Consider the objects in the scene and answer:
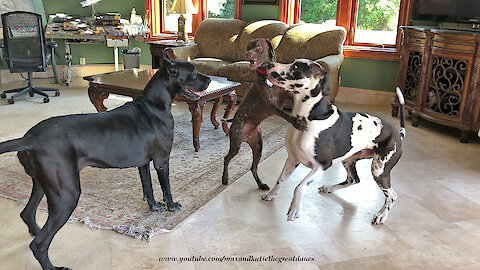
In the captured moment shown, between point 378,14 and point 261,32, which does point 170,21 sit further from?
→ point 378,14

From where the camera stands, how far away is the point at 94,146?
2.07 m

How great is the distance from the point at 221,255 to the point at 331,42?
136 inches

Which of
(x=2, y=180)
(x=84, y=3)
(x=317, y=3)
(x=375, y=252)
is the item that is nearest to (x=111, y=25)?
(x=84, y=3)

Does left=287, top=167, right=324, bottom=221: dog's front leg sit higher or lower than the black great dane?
lower

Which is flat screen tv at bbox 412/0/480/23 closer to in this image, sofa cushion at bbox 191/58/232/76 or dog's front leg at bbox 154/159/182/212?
sofa cushion at bbox 191/58/232/76

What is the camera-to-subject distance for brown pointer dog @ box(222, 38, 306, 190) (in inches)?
102

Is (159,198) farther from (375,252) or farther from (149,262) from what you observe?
(375,252)

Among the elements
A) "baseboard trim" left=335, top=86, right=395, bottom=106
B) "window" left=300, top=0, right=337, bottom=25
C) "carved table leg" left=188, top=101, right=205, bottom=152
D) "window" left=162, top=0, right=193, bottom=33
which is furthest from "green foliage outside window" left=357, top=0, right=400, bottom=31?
"carved table leg" left=188, top=101, right=205, bottom=152

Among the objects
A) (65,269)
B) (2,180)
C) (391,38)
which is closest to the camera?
(65,269)

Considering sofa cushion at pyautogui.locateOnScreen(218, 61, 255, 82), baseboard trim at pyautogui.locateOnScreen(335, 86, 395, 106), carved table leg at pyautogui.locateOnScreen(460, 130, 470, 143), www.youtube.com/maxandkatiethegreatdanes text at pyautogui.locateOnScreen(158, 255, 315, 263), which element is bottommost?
www.youtube.com/maxandkatiethegreatdanes text at pyautogui.locateOnScreen(158, 255, 315, 263)

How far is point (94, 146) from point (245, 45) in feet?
12.4

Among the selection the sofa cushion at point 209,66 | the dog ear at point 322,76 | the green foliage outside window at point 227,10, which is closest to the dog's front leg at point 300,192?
the dog ear at point 322,76

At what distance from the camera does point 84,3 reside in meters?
6.32

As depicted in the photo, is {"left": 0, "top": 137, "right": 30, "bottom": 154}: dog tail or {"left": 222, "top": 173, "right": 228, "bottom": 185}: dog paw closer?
{"left": 0, "top": 137, "right": 30, "bottom": 154}: dog tail
